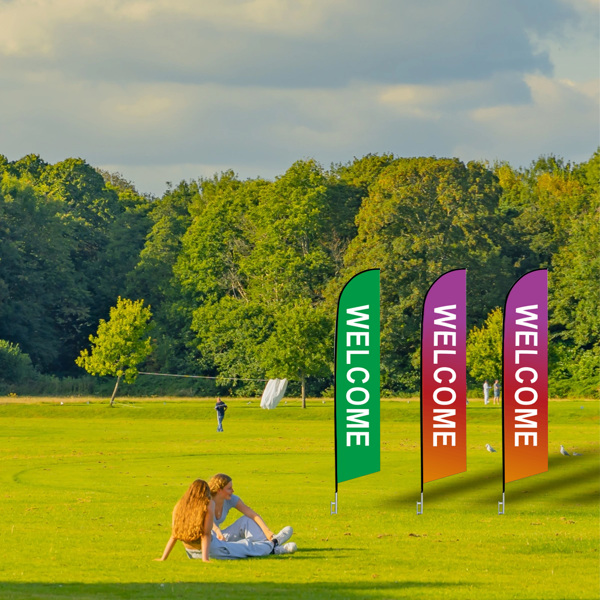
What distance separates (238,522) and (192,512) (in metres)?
1.11

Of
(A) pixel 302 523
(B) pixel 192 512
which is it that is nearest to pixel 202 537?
(B) pixel 192 512

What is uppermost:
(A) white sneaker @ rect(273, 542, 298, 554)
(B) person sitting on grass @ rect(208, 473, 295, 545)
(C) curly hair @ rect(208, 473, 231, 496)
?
(C) curly hair @ rect(208, 473, 231, 496)

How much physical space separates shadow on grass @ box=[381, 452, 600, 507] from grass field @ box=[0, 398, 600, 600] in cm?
6

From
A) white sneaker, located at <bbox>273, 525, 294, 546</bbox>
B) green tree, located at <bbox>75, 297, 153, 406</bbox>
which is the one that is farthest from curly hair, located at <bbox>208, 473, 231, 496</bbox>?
green tree, located at <bbox>75, 297, 153, 406</bbox>

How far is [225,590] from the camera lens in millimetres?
12227

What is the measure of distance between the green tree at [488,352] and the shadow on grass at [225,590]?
5538 cm

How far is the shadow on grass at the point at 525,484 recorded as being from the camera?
2238 centimetres

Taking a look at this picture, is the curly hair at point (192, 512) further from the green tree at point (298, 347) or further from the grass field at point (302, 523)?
the green tree at point (298, 347)

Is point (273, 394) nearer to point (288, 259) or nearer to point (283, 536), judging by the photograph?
point (288, 259)

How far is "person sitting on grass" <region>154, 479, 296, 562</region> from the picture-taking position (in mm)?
13953

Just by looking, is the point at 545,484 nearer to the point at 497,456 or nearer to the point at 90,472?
the point at 497,456

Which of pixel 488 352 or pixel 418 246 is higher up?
pixel 418 246

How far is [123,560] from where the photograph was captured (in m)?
14.5

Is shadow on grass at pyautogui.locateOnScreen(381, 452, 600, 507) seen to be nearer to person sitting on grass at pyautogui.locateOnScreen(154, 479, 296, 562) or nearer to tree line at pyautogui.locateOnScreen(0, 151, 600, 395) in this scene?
person sitting on grass at pyautogui.locateOnScreen(154, 479, 296, 562)
